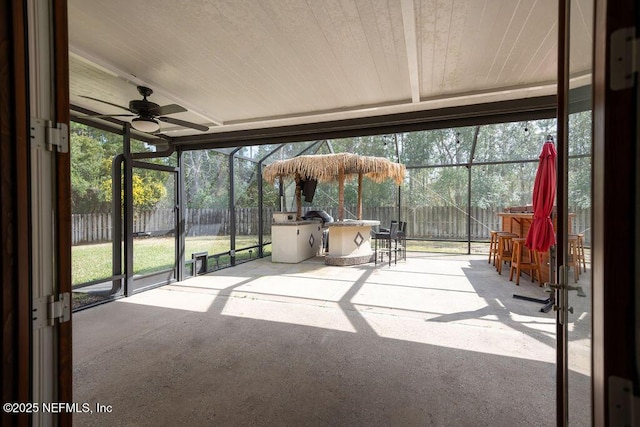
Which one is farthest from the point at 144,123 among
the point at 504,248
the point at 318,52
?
the point at 504,248

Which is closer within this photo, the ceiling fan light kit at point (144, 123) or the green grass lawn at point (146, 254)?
the ceiling fan light kit at point (144, 123)

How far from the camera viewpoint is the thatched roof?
6879 millimetres

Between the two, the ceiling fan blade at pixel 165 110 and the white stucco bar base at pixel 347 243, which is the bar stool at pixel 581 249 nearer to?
the ceiling fan blade at pixel 165 110

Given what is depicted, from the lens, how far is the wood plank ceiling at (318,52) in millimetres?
1942

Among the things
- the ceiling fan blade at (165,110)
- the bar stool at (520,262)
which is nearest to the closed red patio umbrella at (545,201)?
the bar stool at (520,262)

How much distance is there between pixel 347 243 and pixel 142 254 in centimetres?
415

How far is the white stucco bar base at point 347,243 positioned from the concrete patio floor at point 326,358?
2.08 meters

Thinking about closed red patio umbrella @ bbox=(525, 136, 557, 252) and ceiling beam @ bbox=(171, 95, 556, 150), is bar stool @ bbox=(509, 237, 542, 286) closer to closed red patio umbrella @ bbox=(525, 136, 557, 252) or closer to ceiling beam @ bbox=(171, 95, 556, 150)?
closed red patio umbrella @ bbox=(525, 136, 557, 252)

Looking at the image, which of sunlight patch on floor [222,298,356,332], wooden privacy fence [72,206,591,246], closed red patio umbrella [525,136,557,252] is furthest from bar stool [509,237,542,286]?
wooden privacy fence [72,206,591,246]

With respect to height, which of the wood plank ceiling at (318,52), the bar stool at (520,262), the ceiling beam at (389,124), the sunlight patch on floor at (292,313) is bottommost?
the sunlight patch on floor at (292,313)

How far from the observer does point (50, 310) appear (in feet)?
3.48

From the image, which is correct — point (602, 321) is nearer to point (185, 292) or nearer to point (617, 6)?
point (617, 6)

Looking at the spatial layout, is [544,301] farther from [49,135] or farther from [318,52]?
[49,135]

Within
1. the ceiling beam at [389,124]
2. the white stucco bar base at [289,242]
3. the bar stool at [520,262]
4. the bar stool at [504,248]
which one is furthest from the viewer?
the white stucco bar base at [289,242]
